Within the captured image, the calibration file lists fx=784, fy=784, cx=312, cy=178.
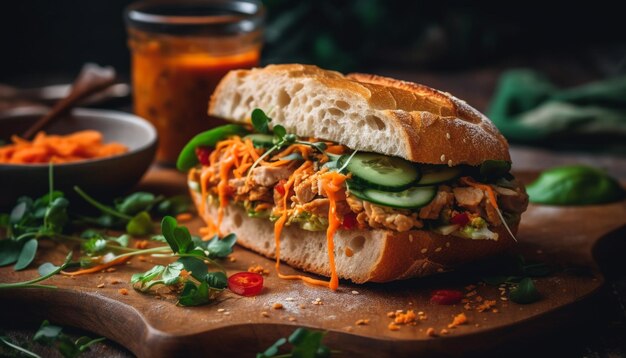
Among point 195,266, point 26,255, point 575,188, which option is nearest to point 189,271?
point 195,266

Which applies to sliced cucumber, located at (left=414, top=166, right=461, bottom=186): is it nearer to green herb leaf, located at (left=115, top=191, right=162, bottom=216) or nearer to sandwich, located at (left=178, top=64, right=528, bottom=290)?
sandwich, located at (left=178, top=64, right=528, bottom=290)

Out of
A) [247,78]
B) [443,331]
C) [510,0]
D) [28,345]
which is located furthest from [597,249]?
[510,0]

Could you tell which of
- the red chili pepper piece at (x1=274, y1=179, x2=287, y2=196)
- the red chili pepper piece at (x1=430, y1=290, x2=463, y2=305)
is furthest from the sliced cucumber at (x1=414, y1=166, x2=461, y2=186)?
the red chili pepper piece at (x1=274, y1=179, x2=287, y2=196)

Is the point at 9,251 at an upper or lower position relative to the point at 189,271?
lower

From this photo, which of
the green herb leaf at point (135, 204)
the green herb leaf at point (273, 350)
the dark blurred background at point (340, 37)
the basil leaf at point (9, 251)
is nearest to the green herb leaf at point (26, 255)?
the basil leaf at point (9, 251)

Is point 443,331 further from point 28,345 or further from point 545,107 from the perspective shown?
point 545,107

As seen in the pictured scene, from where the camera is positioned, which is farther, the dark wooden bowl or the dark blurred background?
the dark blurred background

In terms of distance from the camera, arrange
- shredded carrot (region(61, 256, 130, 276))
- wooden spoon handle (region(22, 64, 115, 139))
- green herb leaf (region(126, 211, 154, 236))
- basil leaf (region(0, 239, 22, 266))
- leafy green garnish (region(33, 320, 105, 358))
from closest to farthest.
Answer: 1. leafy green garnish (region(33, 320, 105, 358))
2. shredded carrot (region(61, 256, 130, 276))
3. basil leaf (region(0, 239, 22, 266))
4. green herb leaf (region(126, 211, 154, 236))
5. wooden spoon handle (region(22, 64, 115, 139))

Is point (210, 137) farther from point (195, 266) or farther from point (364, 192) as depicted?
point (364, 192)
